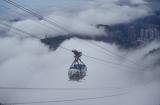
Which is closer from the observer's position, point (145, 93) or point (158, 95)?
point (158, 95)

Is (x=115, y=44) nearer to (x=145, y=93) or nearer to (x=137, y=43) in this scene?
(x=137, y=43)

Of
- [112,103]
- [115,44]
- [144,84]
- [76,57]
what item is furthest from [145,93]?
[76,57]

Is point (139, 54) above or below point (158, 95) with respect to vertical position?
above

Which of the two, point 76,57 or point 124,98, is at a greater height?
point 124,98

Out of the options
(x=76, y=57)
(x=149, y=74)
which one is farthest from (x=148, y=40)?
(x=76, y=57)

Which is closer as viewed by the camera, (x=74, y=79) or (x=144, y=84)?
(x=74, y=79)

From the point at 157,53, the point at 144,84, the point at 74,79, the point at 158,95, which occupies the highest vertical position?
the point at 157,53

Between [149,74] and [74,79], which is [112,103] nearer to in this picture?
[149,74]

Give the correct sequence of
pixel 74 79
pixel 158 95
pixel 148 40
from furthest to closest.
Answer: pixel 148 40 → pixel 158 95 → pixel 74 79

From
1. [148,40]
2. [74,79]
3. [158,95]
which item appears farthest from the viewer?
[148,40]
